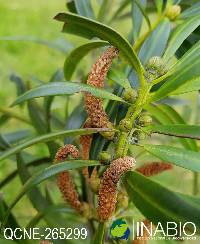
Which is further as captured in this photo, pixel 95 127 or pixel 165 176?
pixel 165 176

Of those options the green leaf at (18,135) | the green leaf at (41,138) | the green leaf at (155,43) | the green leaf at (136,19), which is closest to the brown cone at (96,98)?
the green leaf at (41,138)

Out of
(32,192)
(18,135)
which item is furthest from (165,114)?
(18,135)

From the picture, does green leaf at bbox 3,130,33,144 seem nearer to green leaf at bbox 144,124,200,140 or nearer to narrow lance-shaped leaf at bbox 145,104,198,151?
narrow lance-shaped leaf at bbox 145,104,198,151

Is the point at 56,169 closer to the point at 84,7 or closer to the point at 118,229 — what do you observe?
the point at 118,229

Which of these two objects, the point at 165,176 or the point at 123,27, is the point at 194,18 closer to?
the point at 165,176

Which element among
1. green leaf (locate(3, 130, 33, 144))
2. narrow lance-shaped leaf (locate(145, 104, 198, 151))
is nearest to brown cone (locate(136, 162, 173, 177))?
narrow lance-shaped leaf (locate(145, 104, 198, 151))

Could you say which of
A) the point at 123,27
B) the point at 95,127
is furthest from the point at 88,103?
the point at 123,27
